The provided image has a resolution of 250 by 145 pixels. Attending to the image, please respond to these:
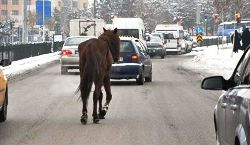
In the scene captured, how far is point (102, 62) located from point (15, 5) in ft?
460

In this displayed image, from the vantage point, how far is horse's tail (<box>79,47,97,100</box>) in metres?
12.8

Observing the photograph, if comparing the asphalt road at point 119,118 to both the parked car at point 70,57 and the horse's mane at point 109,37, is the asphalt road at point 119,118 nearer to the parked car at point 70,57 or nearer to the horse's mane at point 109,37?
the horse's mane at point 109,37

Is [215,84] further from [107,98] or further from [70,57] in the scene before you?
[70,57]

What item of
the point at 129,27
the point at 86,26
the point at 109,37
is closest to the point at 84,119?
the point at 109,37

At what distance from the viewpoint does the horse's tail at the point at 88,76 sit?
12820mm

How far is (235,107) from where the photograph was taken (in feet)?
20.4

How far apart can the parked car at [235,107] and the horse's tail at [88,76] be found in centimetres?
532

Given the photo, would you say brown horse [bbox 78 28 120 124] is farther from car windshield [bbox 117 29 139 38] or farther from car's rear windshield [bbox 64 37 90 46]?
car windshield [bbox 117 29 139 38]

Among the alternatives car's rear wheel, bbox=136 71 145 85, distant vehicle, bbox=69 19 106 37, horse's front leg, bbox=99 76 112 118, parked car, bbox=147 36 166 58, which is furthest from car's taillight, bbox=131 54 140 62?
distant vehicle, bbox=69 19 106 37

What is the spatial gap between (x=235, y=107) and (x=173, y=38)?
5467cm

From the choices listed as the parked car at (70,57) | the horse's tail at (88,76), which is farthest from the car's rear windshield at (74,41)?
the horse's tail at (88,76)

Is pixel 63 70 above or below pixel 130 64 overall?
below

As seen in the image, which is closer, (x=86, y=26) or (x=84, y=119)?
(x=84, y=119)

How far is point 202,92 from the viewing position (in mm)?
21500
